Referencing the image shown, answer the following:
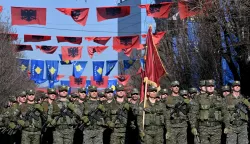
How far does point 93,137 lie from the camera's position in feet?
44.8

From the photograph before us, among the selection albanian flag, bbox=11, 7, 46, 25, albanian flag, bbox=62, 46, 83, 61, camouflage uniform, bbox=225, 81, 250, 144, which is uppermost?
albanian flag, bbox=11, 7, 46, 25

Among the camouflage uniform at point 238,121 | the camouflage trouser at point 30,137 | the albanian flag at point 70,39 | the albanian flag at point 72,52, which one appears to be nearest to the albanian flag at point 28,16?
the albanian flag at point 70,39

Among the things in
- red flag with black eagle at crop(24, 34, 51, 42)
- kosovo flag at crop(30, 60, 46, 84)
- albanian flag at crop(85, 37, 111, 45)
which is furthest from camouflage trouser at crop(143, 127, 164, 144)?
kosovo flag at crop(30, 60, 46, 84)

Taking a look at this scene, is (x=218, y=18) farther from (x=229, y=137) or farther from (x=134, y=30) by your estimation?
(x=134, y=30)

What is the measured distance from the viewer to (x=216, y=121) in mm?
13195

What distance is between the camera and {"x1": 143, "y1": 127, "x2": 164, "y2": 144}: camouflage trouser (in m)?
13.0

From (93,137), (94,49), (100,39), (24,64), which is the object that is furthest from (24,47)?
(93,137)

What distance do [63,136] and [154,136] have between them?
93.4 inches

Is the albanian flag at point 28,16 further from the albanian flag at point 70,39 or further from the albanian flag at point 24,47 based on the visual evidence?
the albanian flag at point 24,47

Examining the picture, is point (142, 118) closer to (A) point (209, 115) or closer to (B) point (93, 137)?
(B) point (93, 137)

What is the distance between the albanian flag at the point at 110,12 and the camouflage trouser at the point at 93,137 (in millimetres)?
8955

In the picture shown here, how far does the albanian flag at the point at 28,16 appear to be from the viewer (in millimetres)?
21156

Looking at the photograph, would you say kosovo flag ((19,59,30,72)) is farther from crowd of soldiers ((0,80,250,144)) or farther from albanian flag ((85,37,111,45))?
crowd of soldiers ((0,80,250,144))

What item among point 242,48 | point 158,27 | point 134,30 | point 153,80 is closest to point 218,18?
point 242,48
